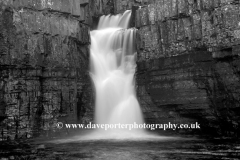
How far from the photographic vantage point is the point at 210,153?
51.2 feet

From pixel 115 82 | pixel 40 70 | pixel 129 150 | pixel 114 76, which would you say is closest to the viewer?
pixel 129 150

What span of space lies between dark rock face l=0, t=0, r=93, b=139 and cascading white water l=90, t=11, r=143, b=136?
1.06m

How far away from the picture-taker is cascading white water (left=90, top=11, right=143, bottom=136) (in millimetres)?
25297

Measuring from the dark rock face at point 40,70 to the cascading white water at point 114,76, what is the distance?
3.49ft

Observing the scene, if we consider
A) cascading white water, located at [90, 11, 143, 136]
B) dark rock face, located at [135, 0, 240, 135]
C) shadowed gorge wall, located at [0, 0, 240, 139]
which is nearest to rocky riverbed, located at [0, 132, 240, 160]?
dark rock face, located at [135, 0, 240, 135]

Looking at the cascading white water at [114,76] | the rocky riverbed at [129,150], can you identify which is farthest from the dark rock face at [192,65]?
the rocky riverbed at [129,150]

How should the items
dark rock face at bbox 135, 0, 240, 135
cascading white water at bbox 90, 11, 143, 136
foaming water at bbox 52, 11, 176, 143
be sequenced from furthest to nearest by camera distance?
1. cascading white water at bbox 90, 11, 143, 136
2. foaming water at bbox 52, 11, 176, 143
3. dark rock face at bbox 135, 0, 240, 135

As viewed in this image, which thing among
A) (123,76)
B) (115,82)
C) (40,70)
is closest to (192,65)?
(123,76)

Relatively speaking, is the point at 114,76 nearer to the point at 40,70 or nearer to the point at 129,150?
the point at 40,70

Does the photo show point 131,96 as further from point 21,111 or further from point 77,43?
point 21,111

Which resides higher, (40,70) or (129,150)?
(40,70)

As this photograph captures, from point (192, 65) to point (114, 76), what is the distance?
263 inches

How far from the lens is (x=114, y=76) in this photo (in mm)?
26562

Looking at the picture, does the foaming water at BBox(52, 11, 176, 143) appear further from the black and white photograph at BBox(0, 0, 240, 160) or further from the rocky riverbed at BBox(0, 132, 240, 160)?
the rocky riverbed at BBox(0, 132, 240, 160)
